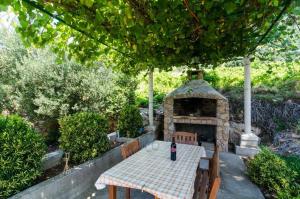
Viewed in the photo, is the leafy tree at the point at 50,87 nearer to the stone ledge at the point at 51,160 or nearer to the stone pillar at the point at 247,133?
the stone ledge at the point at 51,160

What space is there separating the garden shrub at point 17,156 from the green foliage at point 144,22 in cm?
135

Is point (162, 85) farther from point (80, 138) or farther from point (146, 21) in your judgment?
point (146, 21)

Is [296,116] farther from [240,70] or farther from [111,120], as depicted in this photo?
[111,120]

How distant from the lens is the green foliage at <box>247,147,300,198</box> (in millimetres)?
3440

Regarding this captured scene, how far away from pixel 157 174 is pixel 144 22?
5.81 ft

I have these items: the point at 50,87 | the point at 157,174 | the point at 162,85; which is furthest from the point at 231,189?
the point at 162,85

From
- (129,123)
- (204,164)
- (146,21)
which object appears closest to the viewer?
(146,21)

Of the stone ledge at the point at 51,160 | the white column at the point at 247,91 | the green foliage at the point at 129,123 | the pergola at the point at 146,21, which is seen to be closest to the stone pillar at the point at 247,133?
the white column at the point at 247,91

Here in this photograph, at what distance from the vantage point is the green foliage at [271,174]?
3.44 metres

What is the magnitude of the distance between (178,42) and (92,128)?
229cm

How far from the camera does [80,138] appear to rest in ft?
12.6

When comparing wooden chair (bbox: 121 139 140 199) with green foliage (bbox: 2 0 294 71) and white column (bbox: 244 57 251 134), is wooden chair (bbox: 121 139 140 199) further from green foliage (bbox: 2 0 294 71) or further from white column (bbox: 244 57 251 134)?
white column (bbox: 244 57 251 134)

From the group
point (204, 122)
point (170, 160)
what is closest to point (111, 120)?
point (204, 122)

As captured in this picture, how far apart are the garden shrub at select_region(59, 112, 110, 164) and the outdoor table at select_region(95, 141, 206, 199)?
1118mm
